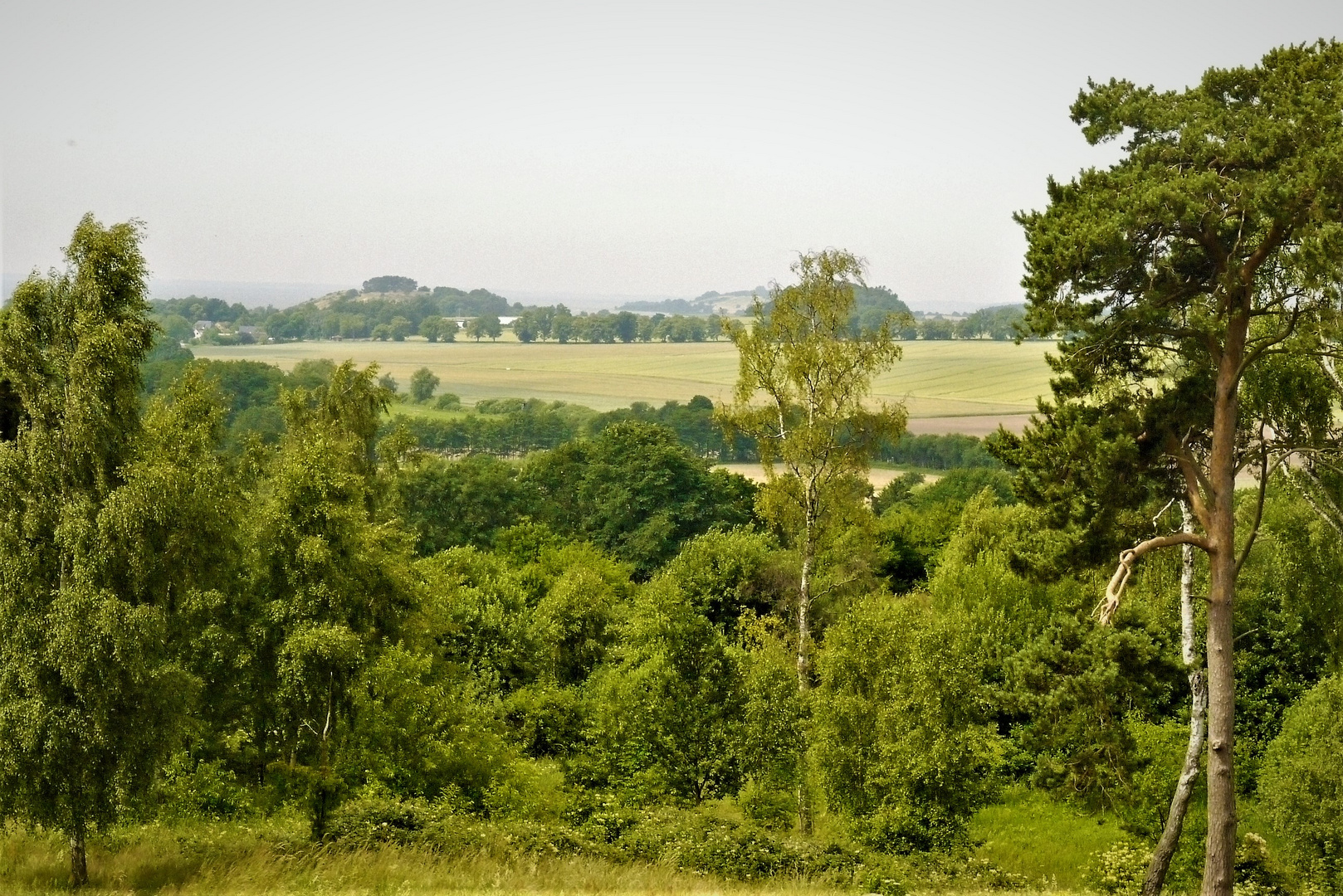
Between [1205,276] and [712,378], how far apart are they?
161 metres

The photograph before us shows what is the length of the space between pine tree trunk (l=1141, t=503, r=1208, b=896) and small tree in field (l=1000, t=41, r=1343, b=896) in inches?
100

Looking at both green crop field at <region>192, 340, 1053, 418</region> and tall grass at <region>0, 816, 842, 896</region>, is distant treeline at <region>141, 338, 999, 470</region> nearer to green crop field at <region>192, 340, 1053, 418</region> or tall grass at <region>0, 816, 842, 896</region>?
green crop field at <region>192, 340, 1053, 418</region>

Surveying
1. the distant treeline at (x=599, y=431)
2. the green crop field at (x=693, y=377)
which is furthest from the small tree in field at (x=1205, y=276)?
the green crop field at (x=693, y=377)

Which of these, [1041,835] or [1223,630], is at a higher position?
[1223,630]

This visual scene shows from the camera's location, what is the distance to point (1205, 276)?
19.2m

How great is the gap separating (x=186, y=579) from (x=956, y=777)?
1548 centimetres

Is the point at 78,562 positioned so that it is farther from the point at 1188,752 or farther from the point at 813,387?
the point at 1188,752

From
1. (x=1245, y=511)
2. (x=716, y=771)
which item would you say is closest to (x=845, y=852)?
(x=716, y=771)

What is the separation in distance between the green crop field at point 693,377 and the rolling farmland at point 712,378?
168 mm

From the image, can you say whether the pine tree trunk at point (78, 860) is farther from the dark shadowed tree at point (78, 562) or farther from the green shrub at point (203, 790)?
the green shrub at point (203, 790)

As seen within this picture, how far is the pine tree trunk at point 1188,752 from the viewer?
21828mm

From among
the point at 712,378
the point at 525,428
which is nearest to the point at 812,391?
the point at 525,428

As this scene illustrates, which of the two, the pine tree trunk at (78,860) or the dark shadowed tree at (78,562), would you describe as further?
the pine tree trunk at (78,860)

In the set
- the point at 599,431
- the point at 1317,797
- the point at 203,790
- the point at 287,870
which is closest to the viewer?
the point at 287,870
